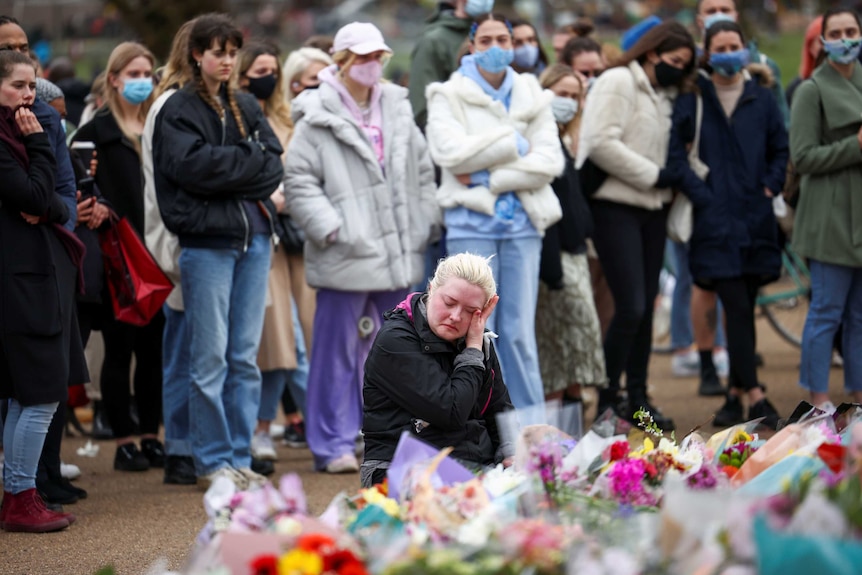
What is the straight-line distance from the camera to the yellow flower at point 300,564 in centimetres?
312

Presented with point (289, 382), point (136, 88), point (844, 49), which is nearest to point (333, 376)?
point (289, 382)

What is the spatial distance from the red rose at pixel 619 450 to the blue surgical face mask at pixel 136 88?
441 centimetres

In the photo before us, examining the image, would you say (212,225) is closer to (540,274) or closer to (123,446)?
(123,446)

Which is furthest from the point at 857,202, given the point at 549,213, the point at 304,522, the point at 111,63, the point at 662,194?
the point at 304,522

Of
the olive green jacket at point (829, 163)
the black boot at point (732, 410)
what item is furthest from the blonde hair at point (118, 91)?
the black boot at point (732, 410)

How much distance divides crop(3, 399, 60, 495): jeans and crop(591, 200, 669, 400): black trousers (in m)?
3.68

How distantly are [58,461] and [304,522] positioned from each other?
3797mm

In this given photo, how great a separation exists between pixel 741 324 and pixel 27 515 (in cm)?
444

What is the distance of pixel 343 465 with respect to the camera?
7.67 metres

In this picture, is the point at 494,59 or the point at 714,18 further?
the point at 714,18

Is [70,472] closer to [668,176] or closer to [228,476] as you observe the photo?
[228,476]

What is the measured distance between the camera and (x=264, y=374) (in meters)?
8.39

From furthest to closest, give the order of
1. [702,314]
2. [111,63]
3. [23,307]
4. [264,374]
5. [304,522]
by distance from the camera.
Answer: [702,314] < [264,374] < [111,63] < [23,307] < [304,522]

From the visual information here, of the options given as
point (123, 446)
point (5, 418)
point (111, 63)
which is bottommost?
point (123, 446)
